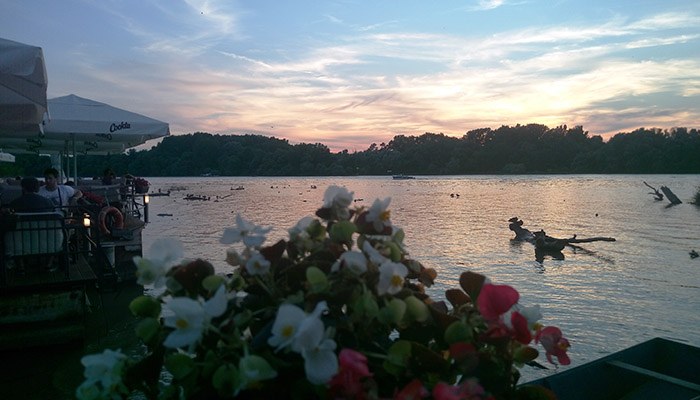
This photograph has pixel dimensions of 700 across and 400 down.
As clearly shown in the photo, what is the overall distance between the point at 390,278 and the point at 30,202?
834cm

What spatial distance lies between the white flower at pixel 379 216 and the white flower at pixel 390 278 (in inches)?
6.6

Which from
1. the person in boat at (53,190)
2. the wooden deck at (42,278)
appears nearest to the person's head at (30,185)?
the person in boat at (53,190)

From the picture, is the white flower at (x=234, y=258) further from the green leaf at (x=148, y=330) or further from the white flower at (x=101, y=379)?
the white flower at (x=101, y=379)

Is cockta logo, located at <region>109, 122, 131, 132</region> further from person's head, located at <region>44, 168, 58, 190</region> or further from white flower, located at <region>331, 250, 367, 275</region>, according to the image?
white flower, located at <region>331, 250, 367, 275</region>

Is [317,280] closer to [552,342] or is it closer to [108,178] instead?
[552,342]

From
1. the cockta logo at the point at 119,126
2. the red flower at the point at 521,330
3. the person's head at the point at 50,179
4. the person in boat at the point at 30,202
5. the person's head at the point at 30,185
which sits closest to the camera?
the red flower at the point at 521,330

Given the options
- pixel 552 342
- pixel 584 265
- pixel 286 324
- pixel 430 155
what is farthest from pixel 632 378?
pixel 430 155

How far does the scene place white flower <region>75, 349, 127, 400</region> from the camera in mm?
1223

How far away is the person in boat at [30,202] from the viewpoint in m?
7.77

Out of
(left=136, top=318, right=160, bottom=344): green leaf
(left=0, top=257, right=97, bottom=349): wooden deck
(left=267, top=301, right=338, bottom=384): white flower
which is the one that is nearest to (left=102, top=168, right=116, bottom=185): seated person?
(left=0, top=257, right=97, bottom=349): wooden deck

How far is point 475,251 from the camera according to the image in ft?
60.2

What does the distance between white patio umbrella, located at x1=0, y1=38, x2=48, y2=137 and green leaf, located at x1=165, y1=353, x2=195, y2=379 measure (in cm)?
675

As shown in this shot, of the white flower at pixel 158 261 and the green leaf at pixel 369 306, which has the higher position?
the white flower at pixel 158 261

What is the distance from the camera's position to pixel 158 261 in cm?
136
